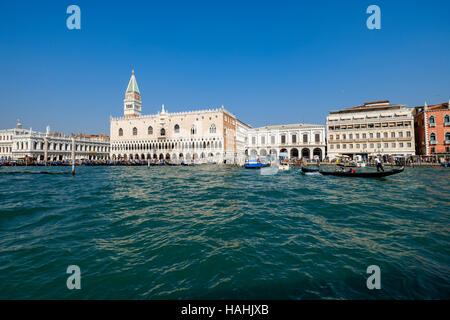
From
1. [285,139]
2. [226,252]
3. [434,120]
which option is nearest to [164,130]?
[285,139]

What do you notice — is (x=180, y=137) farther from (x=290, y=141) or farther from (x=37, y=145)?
(x=37, y=145)

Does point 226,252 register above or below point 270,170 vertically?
below

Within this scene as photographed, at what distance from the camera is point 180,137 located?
166 ft

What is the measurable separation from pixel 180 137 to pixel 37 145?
120ft

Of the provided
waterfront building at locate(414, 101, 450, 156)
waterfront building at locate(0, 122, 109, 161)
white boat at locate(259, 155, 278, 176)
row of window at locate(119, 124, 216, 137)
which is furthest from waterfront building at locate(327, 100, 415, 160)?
waterfront building at locate(0, 122, 109, 161)

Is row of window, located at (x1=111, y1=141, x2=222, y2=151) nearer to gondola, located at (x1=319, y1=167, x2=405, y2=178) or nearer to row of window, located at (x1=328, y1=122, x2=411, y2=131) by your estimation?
row of window, located at (x1=328, y1=122, x2=411, y2=131)

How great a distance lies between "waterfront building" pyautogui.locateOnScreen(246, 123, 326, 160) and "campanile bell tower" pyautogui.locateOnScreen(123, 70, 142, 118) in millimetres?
36867

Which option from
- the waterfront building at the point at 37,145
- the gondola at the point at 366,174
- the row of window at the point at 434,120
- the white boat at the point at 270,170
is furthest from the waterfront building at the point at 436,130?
the waterfront building at the point at 37,145

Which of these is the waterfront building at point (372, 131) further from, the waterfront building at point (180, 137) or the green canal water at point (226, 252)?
the green canal water at point (226, 252)

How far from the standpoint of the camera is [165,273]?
3.27 meters

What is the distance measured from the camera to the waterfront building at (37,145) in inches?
2061

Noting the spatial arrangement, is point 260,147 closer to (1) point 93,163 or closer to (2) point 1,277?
(1) point 93,163
